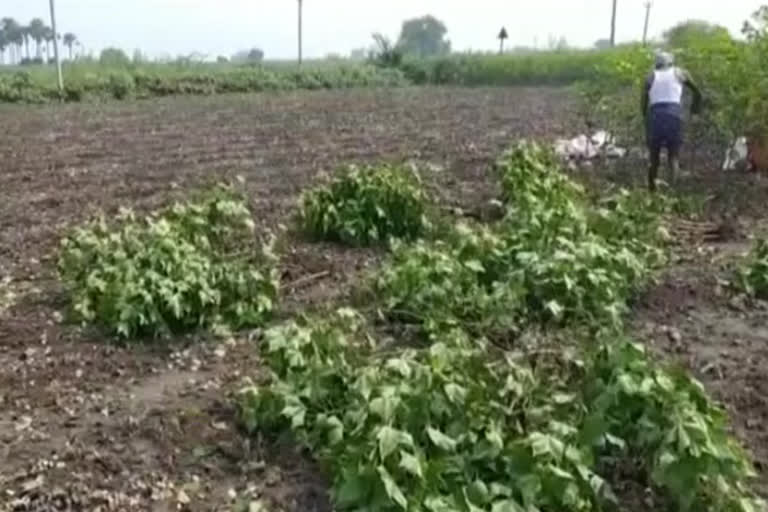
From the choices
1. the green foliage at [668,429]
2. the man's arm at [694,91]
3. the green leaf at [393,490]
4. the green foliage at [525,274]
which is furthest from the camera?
the man's arm at [694,91]

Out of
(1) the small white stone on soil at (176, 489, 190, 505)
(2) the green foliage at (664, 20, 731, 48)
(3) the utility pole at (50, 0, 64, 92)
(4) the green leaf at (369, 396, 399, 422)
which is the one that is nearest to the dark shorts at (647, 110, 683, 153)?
(2) the green foliage at (664, 20, 731, 48)

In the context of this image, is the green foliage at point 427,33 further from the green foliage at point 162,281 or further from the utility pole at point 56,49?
the green foliage at point 162,281

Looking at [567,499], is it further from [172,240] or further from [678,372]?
[172,240]

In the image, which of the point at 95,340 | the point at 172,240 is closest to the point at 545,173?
the point at 172,240

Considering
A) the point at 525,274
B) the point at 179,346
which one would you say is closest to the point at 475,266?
the point at 525,274

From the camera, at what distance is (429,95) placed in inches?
1126

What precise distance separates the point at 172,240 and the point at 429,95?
22.8 metres

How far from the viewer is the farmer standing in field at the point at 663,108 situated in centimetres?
1012

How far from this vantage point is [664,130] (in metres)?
10.2

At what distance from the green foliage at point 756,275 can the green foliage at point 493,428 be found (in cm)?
260

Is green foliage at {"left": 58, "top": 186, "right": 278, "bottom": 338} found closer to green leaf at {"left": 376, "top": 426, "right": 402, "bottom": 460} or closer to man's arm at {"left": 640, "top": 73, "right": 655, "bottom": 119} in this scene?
green leaf at {"left": 376, "top": 426, "right": 402, "bottom": 460}

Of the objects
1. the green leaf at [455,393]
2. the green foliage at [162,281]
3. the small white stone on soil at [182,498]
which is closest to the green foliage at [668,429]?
the green leaf at [455,393]

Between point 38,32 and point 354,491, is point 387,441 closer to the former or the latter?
point 354,491

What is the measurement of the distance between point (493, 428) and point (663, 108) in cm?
689
